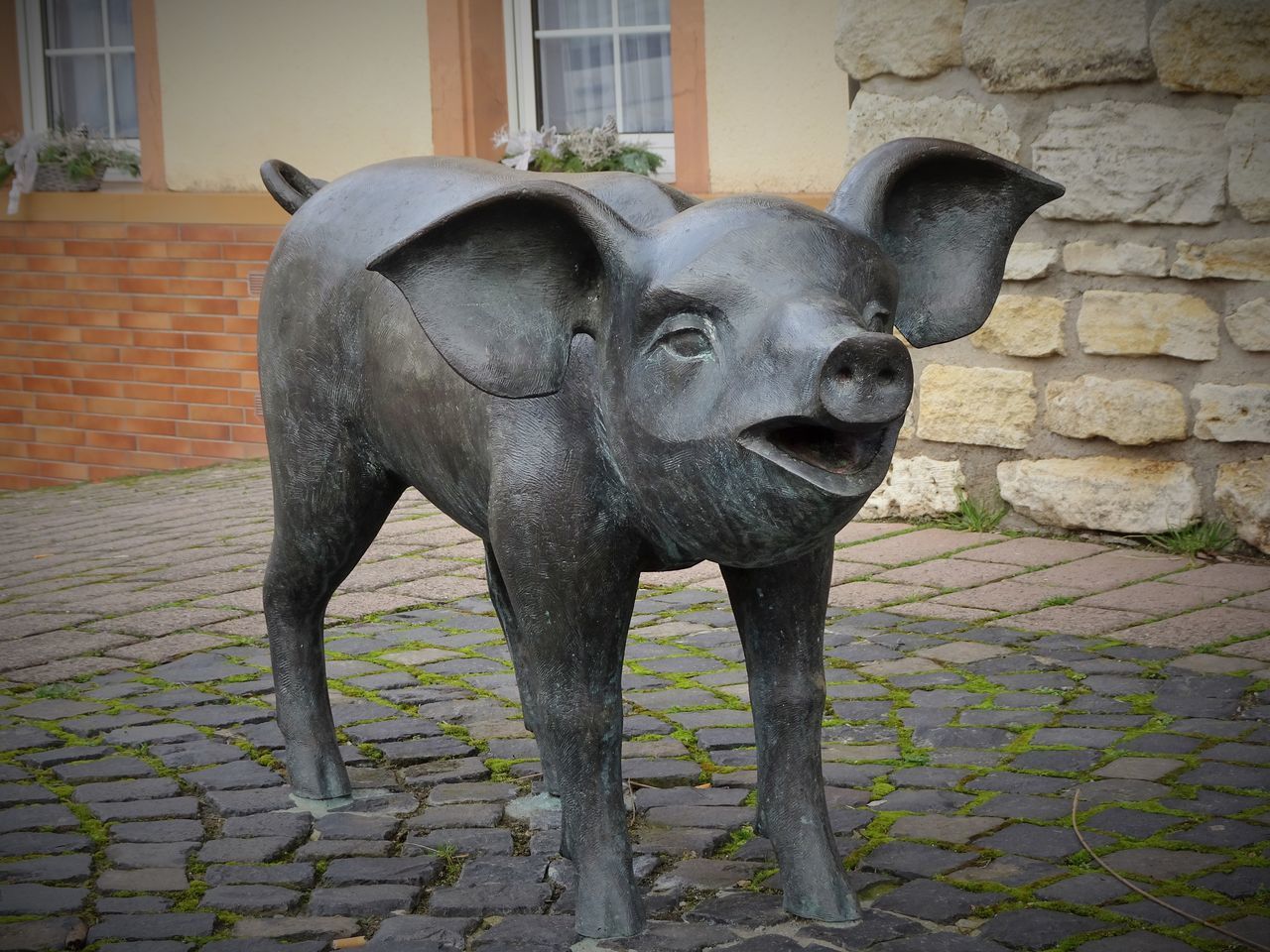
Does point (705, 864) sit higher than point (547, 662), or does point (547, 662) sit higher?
point (547, 662)

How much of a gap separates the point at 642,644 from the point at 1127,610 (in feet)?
5.12

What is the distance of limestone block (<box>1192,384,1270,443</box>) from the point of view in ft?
18.5

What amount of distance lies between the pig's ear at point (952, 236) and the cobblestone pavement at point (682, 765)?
1142 millimetres

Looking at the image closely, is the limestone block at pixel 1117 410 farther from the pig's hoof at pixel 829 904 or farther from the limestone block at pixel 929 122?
the pig's hoof at pixel 829 904

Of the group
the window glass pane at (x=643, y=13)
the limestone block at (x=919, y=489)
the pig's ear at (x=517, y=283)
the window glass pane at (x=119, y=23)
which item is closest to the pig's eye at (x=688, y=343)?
the pig's ear at (x=517, y=283)

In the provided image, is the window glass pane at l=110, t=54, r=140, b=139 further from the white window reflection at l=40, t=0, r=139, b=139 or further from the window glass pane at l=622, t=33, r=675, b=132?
the window glass pane at l=622, t=33, r=675, b=132

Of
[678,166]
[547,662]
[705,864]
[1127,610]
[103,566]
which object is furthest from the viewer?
[678,166]

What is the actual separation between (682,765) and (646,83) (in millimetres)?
5737

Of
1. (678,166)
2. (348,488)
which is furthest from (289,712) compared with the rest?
(678,166)

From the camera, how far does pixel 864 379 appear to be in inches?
92.5

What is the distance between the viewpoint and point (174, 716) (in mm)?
4551

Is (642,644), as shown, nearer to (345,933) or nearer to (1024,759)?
(1024,759)

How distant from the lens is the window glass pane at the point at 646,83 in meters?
8.89

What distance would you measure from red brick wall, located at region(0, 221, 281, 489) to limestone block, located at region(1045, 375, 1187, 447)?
5105mm
